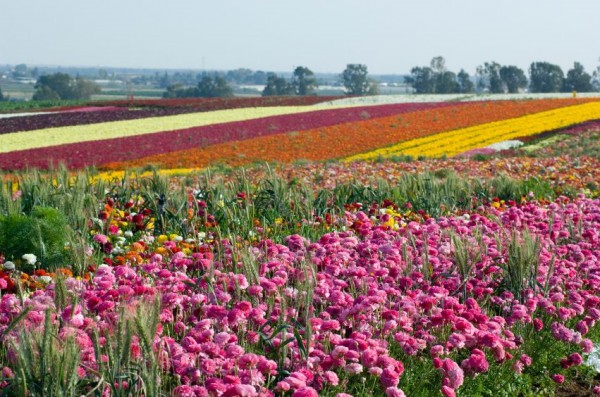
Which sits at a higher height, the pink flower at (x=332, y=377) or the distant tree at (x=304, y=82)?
the pink flower at (x=332, y=377)

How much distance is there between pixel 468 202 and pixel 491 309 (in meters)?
4.62

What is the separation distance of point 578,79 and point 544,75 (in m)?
6.46

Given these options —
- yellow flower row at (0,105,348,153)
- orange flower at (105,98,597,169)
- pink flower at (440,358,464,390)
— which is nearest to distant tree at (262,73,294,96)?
yellow flower row at (0,105,348,153)

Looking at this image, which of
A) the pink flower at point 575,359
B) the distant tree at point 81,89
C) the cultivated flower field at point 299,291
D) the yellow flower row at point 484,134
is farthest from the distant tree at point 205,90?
the pink flower at point 575,359

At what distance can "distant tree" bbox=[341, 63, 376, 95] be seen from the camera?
124 meters

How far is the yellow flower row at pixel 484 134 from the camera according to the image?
27938 mm

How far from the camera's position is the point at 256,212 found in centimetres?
1038

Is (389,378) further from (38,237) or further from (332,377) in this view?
(38,237)

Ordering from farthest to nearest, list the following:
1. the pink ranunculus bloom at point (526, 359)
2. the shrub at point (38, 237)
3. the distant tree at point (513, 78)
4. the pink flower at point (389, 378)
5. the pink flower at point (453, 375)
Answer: the distant tree at point (513, 78) → the shrub at point (38, 237) → the pink ranunculus bloom at point (526, 359) → the pink flower at point (453, 375) → the pink flower at point (389, 378)

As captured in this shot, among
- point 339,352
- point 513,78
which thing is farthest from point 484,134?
point 513,78

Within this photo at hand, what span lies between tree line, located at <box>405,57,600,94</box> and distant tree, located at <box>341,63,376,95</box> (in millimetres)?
11641

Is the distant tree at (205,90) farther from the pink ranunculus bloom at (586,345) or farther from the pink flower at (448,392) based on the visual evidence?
the pink flower at (448,392)

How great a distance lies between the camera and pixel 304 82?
11831 cm

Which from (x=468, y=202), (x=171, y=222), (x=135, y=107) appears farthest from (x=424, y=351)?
(x=135, y=107)
